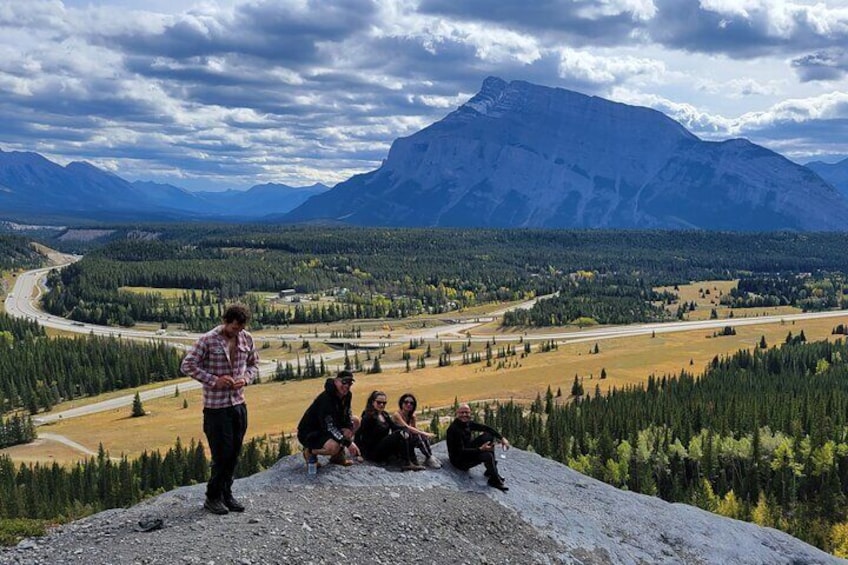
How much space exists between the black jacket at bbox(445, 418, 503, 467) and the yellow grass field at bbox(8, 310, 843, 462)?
8392cm

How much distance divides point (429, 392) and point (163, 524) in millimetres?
121676

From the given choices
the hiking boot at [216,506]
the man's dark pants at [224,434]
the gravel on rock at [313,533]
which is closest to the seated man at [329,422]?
the gravel on rock at [313,533]

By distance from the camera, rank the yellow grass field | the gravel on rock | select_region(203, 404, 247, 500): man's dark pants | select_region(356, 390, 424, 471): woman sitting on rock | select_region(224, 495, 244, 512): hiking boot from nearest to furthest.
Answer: the gravel on rock → select_region(203, 404, 247, 500): man's dark pants → select_region(224, 495, 244, 512): hiking boot → select_region(356, 390, 424, 471): woman sitting on rock → the yellow grass field

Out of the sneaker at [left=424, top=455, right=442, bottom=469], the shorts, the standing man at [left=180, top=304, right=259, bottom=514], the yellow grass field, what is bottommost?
the yellow grass field

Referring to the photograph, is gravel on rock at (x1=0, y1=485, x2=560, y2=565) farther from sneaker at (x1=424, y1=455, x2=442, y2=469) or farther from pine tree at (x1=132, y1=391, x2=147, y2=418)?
pine tree at (x1=132, y1=391, x2=147, y2=418)

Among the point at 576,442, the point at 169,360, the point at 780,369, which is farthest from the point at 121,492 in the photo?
the point at 780,369

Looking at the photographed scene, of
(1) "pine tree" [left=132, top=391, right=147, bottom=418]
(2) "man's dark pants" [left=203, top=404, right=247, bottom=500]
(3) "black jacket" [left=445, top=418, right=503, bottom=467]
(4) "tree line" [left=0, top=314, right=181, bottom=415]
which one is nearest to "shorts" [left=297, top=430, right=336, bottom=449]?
(2) "man's dark pants" [left=203, top=404, right=247, bottom=500]

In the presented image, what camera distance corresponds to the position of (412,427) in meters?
28.0

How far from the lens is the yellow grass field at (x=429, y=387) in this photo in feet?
361

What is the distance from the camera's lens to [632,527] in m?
30.7

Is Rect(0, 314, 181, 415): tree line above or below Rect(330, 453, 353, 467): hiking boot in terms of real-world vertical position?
below

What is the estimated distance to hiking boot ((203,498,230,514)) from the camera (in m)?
21.8

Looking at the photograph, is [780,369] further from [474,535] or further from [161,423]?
[474,535]

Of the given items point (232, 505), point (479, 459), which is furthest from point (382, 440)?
point (232, 505)
